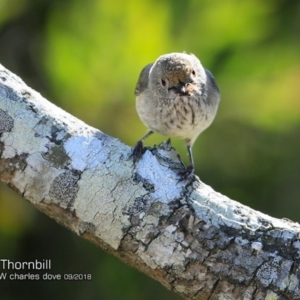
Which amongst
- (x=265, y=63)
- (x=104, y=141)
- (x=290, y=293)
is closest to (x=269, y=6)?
(x=265, y=63)

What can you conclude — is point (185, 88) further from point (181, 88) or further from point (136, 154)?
point (136, 154)

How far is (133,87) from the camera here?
2639 mm

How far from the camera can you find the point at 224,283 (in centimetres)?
169

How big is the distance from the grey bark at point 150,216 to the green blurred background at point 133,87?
2.60 ft

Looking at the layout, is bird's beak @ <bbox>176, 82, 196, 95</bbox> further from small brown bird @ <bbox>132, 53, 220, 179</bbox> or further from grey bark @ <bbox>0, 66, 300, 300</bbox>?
grey bark @ <bbox>0, 66, 300, 300</bbox>

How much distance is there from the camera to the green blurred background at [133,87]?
2.52m

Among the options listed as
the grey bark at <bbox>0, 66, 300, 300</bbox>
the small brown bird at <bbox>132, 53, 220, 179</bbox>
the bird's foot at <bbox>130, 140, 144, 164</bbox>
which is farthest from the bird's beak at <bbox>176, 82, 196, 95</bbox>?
the grey bark at <bbox>0, 66, 300, 300</bbox>

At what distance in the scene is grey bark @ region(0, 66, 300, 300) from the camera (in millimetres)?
1689

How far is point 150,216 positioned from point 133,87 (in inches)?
41.2

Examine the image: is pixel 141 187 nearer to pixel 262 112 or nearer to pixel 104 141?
pixel 104 141

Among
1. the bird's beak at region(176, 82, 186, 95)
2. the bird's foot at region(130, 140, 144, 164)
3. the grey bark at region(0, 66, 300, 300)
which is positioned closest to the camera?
the grey bark at region(0, 66, 300, 300)

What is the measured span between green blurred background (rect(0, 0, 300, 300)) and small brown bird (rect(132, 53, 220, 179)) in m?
0.07

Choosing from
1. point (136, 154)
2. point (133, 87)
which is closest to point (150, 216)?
point (136, 154)

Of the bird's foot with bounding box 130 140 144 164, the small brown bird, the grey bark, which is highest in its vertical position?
the small brown bird
